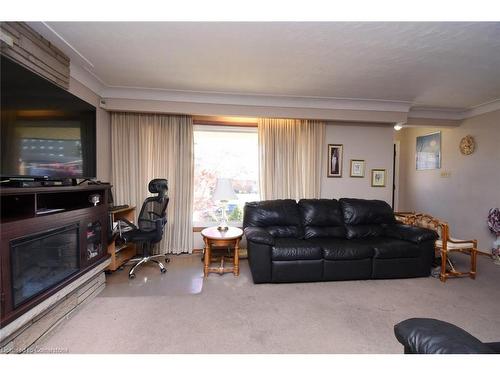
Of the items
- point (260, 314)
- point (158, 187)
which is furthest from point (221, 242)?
point (158, 187)

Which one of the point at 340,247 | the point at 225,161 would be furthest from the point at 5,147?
the point at 340,247

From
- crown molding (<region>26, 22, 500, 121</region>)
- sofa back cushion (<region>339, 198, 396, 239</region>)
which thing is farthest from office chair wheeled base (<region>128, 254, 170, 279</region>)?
sofa back cushion (<region>339, 198, 396, 239</region>)

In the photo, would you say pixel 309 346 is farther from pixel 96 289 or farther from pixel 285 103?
pixel 285 103

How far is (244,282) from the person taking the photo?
277cm

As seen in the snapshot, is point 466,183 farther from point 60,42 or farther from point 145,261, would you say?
point 60,42

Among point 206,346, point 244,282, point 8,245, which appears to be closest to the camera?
point 8,245

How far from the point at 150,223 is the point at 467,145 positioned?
5.74 meters

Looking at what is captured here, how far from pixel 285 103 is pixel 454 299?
329 centimetres

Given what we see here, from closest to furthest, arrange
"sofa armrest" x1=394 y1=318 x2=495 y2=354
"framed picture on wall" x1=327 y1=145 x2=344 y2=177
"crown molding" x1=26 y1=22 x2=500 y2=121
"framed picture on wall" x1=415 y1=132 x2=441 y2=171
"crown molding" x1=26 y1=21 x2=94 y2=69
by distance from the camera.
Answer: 1. "sofa armrest" x1=394 y1=318 x2=495 y2=354
2. "crown molding" x1=26 y1=21 x2=94 y2=69
3. "crown molding" x1=26 y1=22 x2=500 y2=121
4. "framed picture on wall" x1=327 y1=145 x2=344 y2=177
5. "framed picture on wall" x1=415 y1=132 x2=441 y2=171

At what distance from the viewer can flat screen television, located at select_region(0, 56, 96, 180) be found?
150cm

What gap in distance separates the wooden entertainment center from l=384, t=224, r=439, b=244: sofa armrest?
3.85 metres

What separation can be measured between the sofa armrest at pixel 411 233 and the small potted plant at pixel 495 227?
162 cm

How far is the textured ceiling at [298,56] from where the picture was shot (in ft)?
6.44

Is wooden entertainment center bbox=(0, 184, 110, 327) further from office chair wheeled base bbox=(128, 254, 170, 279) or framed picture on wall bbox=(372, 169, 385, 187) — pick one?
framed picture on wall bbox=(372, 169, 385, 187)
